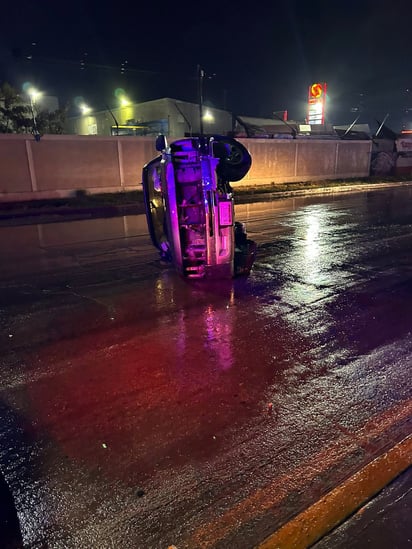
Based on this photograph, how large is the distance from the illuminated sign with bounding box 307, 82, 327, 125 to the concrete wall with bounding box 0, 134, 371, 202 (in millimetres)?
28147

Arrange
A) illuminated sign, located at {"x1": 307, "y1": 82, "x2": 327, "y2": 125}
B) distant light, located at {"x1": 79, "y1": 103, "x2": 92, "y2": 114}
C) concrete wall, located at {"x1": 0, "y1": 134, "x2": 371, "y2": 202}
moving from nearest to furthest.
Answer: concrete wall, located at {"x1": 0, "y1": 134, "x2": 371, "y2": 202} < distant light, located at {"x1": 79, "y1": 103, "x2": 92, "y2": 114} < illuminated sign, located at {"x1": 307, "y1": 82, "x2": 327, "y2": 125}

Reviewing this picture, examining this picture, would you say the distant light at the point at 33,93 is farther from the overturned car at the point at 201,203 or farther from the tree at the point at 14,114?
the overturned car at the point at 201,203

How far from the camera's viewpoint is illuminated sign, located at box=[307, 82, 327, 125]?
4894cm

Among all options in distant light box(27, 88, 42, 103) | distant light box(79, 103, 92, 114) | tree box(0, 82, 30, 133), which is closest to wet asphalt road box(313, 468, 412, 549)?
tree box(0, 82, 30, 133)

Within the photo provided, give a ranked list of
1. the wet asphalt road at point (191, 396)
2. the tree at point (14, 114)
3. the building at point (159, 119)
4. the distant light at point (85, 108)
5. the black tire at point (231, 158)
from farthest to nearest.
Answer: the distant light at point (85, 108), the building at point (159, 119), the tree at point (14, 114), the black tire at point (231, 158), the wet asphalt road at point (191, 396)

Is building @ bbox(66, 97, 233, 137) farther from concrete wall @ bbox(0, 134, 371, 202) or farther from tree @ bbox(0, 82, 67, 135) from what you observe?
concrete wall @ bbox(0, 134, 371, 202)

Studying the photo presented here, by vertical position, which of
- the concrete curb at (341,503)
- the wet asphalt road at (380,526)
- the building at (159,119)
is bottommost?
the wet asphalt road at (380,526)

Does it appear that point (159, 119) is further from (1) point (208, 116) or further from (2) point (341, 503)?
(2) point (341, 503)

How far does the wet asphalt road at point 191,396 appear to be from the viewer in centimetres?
243

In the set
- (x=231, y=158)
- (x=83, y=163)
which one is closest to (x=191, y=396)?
(x=231, y=158)

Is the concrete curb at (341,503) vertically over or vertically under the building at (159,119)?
under

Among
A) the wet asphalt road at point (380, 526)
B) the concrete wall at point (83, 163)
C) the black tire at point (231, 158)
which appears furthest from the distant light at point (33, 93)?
the wet asphalt road at point (380, 526)

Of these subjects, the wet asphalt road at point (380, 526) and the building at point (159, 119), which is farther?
the building at point (159, 119)

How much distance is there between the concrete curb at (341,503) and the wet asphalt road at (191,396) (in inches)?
2.6
